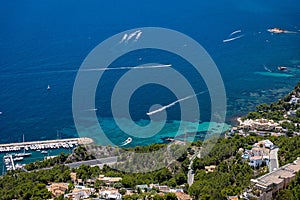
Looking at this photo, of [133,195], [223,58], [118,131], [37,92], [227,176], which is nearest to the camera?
[133,195]

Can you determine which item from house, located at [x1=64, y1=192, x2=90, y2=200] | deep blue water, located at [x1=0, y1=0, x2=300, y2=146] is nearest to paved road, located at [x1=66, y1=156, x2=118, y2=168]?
deep blue water, located at [x1=0, y1=0, x2=300, y2=146]

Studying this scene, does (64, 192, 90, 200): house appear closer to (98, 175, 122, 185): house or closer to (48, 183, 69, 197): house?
(48, 183, 69, 197): house

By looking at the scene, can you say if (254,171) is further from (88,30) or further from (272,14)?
(272,14)

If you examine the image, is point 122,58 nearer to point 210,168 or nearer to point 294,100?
point 294,100

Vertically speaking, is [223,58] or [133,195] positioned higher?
[223,58]

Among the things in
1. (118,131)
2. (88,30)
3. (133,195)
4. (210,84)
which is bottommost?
(133,195)

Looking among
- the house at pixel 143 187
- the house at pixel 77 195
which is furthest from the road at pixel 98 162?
the house at pixel 77 195

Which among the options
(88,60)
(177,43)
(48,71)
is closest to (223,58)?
(177,43)
